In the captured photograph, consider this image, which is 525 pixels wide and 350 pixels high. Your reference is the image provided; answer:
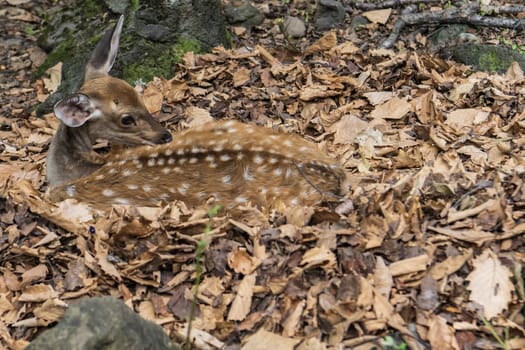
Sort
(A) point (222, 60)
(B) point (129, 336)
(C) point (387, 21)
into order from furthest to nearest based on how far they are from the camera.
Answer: (C) point (387, 21) → (A) point (222, 60) → (B) point (129, 336)

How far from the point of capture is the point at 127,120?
4.66 m

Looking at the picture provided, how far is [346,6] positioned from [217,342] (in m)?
4.89

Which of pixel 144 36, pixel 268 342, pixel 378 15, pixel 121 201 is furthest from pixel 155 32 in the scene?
pixel 268 342

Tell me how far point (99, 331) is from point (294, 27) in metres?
4.85

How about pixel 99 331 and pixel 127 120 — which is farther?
pixel 127 120

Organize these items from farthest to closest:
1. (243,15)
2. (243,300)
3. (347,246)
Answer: (243,15)
(347,246)
(243,300)

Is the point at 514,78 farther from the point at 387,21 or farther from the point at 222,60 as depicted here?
the point at 222,60

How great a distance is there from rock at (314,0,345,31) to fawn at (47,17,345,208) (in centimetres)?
287

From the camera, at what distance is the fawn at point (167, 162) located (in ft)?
12.9

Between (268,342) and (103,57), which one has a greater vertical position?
(103,57)

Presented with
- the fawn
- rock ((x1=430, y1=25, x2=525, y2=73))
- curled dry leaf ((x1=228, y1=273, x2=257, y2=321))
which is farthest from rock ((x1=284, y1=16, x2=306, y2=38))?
curled dry leaf ((x1=228, y1=273, x2=257, y2=321))

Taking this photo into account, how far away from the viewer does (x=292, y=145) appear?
4211 mm

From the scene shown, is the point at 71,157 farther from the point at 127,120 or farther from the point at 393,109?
the point at 393,109

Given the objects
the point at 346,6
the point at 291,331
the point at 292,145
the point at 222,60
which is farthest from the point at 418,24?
the point at 291,331
